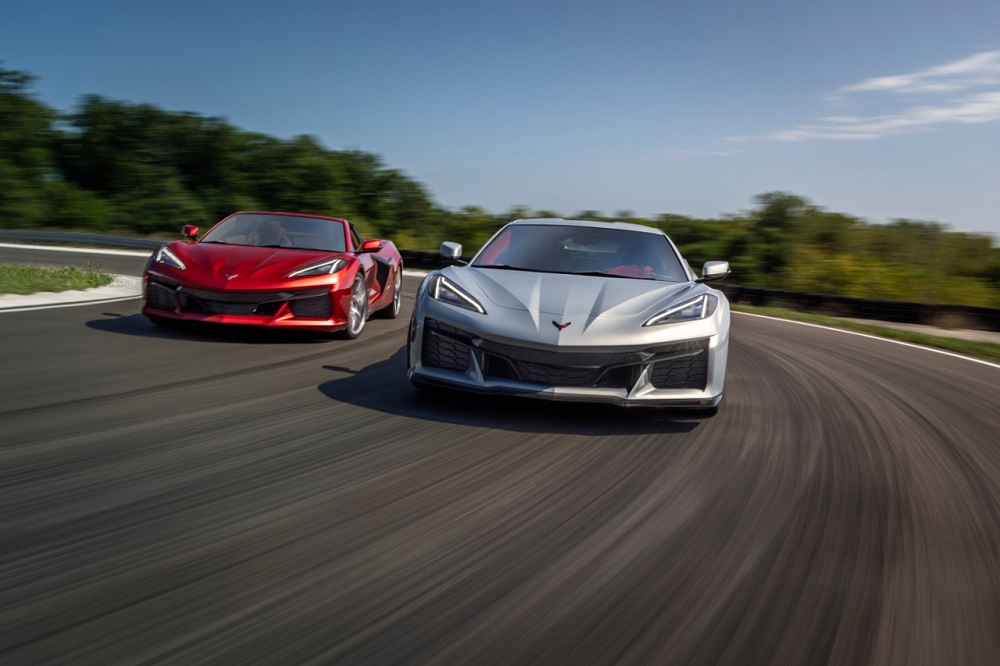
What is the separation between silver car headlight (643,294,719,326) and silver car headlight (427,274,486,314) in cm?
99

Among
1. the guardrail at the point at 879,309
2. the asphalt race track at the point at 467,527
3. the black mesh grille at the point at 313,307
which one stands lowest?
the guardrail at the point at 879,309

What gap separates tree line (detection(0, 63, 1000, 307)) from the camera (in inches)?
1142

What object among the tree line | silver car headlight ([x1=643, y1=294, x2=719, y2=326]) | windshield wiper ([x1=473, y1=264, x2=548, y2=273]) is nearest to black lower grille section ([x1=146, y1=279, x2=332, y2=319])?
windshield wiper ([x1=473, y1=264, x2=548, y2=273])

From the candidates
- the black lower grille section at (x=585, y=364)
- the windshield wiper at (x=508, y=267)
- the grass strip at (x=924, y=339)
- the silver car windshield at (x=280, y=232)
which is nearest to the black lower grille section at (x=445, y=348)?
the black lower grille section at (x=585, y=364)

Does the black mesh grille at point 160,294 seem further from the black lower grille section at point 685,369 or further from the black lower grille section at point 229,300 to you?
the black lower grille section at point 685,369

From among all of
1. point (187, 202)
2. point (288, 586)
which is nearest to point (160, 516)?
point (288, 586)

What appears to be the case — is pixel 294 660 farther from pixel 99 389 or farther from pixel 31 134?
pixel 31 134

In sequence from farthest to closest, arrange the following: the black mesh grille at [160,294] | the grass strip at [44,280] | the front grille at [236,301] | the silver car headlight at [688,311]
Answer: the grass strip at [44,280] → the black mesh grille at [160,294] → the front grille at [236,301] → the silver car headlight at [688,311]

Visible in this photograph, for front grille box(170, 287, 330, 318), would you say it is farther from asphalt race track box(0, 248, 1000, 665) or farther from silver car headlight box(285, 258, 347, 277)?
asphalt race track box(0, 248, 1000, 665)

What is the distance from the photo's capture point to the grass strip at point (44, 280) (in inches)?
414

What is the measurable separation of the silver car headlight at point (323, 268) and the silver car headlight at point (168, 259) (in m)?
0.94

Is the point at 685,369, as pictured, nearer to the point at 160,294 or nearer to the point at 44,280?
the point at 160,294

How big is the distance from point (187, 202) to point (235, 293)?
28223 millimetres

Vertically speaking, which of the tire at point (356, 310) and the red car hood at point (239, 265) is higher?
the red car hood at point (239, 265)
